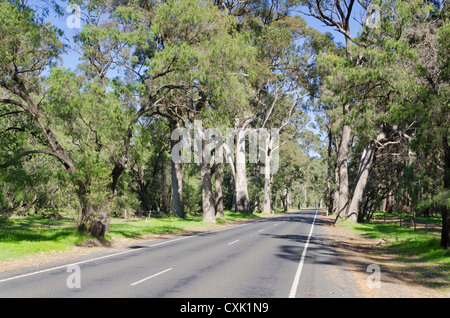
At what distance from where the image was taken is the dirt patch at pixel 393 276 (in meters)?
8.54

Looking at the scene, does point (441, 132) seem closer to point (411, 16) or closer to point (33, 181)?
point (411, 16)

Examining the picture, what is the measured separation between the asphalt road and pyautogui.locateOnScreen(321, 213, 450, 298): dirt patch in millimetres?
473

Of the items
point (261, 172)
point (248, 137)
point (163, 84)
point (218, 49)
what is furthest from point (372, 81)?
point (261, 172)

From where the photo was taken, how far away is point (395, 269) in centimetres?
1178

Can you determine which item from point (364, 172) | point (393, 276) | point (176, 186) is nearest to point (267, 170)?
point (176, 186)

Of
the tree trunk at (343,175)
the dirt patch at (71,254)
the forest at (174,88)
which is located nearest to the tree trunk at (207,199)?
the forest at (174,88)

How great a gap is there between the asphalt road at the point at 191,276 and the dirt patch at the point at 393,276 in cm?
47

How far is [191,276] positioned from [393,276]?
5779 millimetres

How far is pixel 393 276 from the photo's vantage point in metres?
10.6

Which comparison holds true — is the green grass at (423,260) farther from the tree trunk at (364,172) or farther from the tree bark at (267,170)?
the tree bark at (267,170)

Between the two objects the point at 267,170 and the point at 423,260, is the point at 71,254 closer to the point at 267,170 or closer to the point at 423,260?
the point at 423,260

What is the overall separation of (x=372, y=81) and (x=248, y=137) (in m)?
37.5

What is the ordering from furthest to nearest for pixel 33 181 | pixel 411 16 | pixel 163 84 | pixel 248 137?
pixel 248 137 < pixel 163 84 < pixel 33 181 < pixel 411 16
